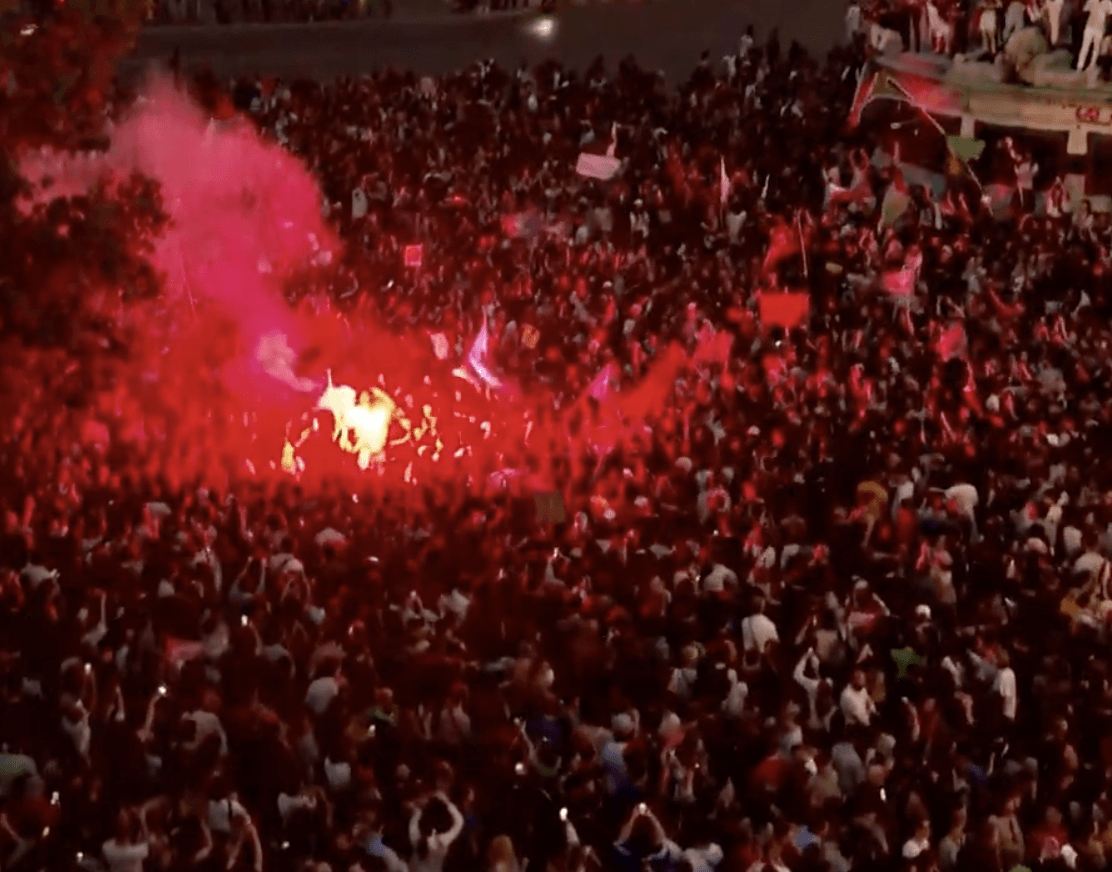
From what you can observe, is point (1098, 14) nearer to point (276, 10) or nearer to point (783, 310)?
point (783, 310)

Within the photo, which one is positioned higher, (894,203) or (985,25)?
(985,25)

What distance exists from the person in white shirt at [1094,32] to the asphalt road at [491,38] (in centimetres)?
625

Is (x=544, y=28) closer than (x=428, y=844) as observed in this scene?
No

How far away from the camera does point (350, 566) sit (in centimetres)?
919

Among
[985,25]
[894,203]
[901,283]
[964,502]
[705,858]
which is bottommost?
[705,858]

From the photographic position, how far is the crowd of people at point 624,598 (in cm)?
716

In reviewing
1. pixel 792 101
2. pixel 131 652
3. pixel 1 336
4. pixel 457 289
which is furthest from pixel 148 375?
pixel 792 101

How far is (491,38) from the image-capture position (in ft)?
76.9

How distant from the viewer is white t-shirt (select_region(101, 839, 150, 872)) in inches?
269

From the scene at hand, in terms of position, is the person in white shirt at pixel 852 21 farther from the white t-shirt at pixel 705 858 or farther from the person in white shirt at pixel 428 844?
the person in white shirt at pixel 428 844

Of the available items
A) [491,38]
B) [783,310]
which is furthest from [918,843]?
[491,38]

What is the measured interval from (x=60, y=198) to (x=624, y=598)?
19.4 feet

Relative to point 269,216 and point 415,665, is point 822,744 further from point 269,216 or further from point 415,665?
point 269,216

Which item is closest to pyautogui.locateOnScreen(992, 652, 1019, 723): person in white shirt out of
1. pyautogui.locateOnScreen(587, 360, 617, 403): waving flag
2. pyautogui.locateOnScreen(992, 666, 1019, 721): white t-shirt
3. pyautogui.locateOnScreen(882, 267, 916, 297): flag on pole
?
pyautogui.locateOnScreen(992, 666, 1019, 721): white t-shirt
